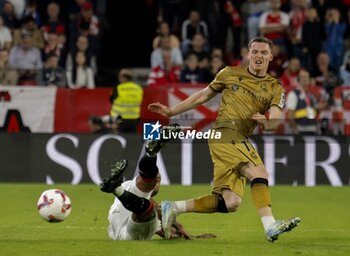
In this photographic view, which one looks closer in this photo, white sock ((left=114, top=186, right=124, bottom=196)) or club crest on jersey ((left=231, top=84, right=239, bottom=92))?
white sock ((left=114, top=186, right=124, bottom=196))

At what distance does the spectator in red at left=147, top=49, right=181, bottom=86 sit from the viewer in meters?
20.0

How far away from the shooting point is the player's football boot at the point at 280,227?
9.17 metres

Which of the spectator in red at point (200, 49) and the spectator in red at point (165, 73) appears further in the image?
the spectator in red at point (200, 49)

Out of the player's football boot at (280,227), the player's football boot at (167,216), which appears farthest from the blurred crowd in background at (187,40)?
the player's football boot at (280,227)

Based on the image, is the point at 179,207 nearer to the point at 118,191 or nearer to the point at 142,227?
the point at 142,227

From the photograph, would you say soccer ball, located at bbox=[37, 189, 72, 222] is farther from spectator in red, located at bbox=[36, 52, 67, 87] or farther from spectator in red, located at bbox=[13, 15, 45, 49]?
spectator in red, located at bbox=[13, 15, 45, 49]

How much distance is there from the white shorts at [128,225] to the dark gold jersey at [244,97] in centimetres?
108

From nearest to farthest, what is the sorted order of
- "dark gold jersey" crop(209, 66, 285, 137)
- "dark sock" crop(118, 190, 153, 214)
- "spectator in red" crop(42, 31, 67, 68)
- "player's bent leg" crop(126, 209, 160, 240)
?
"dark sock" crop(118, 190, 153, 214) → "player's bent leg" crop(126, 209, 160, 240) → "dark gold jersey" crop(209, 66, 285, 137) → "spectator in red" crop(42, 31, 67, 68)

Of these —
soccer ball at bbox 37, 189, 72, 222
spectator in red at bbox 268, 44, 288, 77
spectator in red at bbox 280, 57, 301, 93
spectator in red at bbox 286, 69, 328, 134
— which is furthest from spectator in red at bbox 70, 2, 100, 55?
soccer ball at bbox 37, 189, 72, 222

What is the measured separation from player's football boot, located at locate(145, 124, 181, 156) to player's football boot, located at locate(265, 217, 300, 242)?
3.90 feet

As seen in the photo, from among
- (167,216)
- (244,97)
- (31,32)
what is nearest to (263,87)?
(244,97)

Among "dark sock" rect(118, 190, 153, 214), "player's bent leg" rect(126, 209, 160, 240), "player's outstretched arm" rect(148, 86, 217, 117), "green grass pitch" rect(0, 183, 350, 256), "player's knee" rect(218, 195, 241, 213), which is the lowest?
"green grass pitch" rect(0, 183, 350, 256)

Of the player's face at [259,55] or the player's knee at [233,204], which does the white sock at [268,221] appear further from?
the player's face at [259,55]

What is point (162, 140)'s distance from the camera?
30.8ft
